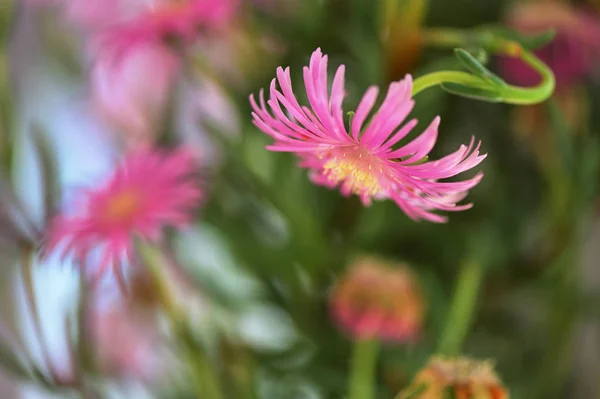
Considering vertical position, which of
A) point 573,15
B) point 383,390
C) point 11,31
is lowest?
point 383,390

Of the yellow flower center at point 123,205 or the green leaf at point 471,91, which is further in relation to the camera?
the yellow flower center at point 123,205

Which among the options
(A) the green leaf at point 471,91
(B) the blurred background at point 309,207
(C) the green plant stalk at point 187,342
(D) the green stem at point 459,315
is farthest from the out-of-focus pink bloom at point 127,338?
(A) the green leaf at point 471,91

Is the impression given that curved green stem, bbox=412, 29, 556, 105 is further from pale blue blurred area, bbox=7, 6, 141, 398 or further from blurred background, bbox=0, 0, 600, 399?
pale blue blurred area, bbox=7, 6, 141, 398

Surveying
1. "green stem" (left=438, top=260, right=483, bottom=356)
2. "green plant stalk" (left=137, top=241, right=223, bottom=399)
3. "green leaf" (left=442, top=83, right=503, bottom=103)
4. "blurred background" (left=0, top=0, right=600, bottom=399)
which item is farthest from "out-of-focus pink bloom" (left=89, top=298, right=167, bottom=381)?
"green leaf" (left=442, top=83, right=503, bottom=103)

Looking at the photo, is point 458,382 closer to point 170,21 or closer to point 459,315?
point 459,315

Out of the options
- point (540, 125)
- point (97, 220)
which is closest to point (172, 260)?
point (97, 220)

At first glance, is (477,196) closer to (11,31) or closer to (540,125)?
(540,125)

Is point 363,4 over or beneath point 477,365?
over

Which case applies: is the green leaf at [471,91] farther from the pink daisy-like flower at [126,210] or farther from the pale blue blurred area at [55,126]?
the pale blue blurred area at [55,126]
